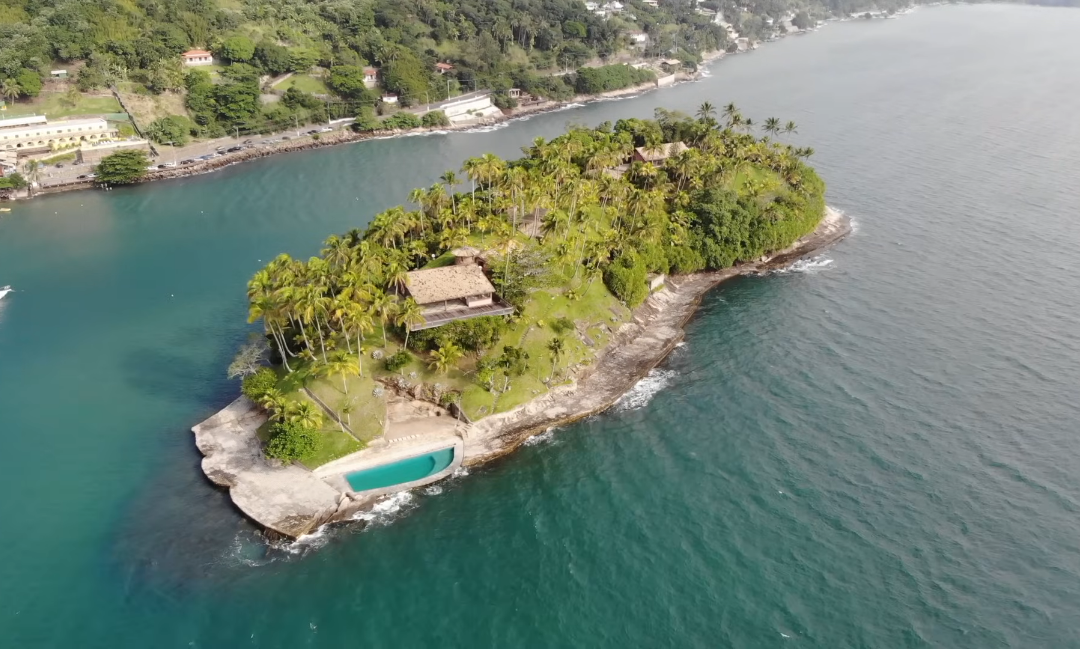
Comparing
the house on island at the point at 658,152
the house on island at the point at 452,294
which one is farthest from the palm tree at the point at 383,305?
the house on island at the point at 658,152

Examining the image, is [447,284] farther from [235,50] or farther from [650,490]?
[235,50]

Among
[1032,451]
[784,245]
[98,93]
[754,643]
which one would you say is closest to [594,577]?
[754,643]

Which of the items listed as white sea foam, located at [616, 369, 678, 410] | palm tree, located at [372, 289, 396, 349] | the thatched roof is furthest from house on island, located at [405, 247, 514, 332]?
white sea foam, located at [616, 369, 678, 410]

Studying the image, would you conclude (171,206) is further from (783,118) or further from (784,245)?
→ (783,118)

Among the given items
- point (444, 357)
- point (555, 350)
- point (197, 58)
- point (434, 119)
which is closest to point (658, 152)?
point (555, 350)

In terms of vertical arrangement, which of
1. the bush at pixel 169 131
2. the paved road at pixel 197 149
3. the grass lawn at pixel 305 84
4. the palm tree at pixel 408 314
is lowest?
the palm tree at pixel 408 314

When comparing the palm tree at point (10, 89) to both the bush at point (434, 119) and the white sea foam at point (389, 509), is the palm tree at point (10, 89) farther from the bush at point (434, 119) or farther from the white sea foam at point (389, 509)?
the white sea foam at point (389, 509)
